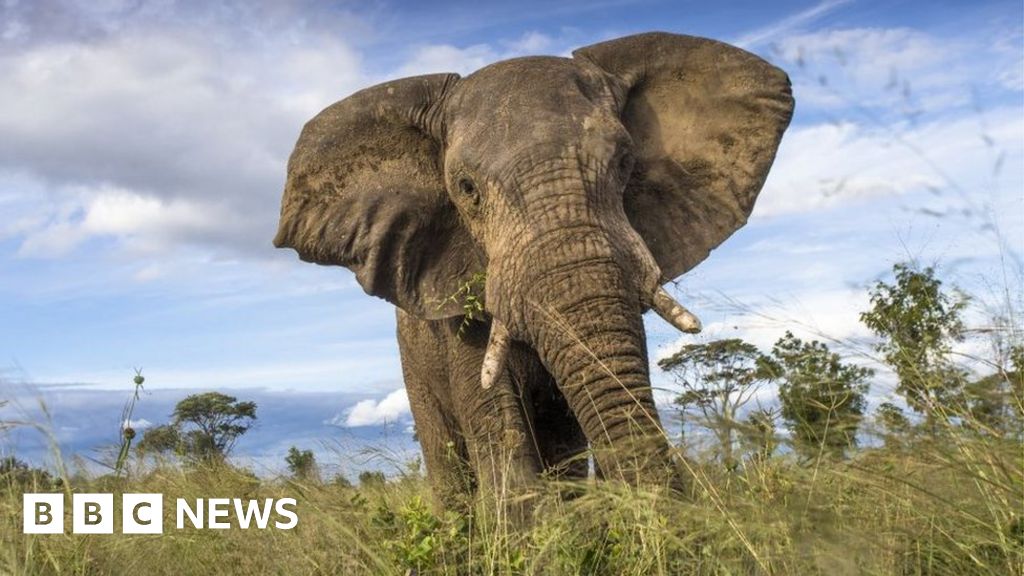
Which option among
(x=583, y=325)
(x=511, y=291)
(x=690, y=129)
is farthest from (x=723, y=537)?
(x=690, y=129)

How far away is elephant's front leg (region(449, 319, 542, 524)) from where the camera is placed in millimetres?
7660

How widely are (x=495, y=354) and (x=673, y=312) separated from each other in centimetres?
116

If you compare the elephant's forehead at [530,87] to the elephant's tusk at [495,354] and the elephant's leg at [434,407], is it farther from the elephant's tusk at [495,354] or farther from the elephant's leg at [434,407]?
the elephant's leg at [434,407]

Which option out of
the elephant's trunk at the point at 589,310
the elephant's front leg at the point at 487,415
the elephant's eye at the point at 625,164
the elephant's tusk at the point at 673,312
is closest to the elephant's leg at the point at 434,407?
the elephant's front leg at the point at 487,415

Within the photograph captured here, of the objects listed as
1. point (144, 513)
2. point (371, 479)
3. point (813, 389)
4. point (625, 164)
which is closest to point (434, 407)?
point (371, 479)

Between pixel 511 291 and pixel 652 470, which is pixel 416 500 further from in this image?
pixel 511 291

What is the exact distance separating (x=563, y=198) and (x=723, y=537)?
9.64 feet

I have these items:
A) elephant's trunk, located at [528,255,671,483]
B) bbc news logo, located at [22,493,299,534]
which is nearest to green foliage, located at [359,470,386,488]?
bbc news logo, located at [22,493,299,534]

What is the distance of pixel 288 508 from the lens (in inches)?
302

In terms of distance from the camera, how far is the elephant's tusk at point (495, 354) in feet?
24.3

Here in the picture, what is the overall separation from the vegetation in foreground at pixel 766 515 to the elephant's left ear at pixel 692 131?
2.32m

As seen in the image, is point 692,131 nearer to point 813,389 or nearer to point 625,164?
point 625,164

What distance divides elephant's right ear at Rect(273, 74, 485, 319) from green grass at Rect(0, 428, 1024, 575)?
6.28ft

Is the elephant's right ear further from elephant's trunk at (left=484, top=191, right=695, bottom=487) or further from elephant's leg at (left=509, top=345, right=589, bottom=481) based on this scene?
elephant's trunk at (left=484, top=191, right=695, bottom=487)
